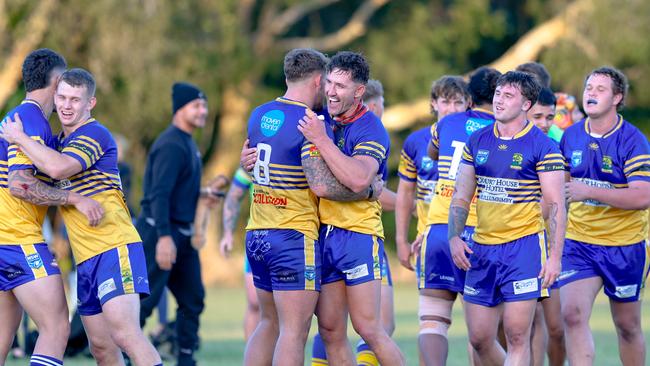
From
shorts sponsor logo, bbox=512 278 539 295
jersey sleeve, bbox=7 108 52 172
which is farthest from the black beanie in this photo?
shorts sponsor logo, bbox=512 278 539 295

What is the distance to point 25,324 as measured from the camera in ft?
39.8

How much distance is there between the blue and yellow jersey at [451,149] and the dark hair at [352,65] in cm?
139

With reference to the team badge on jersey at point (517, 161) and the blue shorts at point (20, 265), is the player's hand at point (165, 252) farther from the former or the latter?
the team badge on jersey at point (517, 161)

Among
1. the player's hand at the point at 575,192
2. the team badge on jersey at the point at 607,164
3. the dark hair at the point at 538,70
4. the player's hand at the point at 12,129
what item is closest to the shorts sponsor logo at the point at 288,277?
the player's hand at the point at 12,129

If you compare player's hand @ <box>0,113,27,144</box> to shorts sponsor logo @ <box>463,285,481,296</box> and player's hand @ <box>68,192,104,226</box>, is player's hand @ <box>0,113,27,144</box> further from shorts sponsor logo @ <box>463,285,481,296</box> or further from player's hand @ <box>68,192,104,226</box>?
shorts sponsor logo @ <box>463,285,481,296</box>

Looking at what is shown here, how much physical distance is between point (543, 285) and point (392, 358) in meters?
1.13

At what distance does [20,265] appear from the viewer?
768 centimetres

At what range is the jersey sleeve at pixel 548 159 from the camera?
7.85 m

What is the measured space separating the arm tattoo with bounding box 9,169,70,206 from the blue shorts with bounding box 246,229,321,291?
1.33 m

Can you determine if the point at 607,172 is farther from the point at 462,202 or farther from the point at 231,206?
the point at 231,206

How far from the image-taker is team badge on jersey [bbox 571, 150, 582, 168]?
8.95 m

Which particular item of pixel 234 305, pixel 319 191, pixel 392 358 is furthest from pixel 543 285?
pixel 234 305

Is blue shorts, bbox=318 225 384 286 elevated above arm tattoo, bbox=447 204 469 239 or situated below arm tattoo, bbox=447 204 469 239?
below

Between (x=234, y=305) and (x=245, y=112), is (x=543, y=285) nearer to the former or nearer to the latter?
(x=234, y=305)
